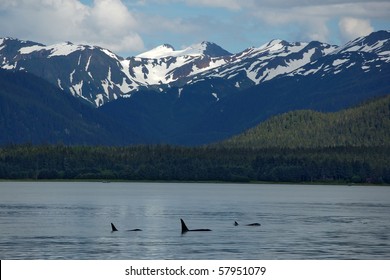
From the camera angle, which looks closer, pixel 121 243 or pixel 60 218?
pixel 121 243

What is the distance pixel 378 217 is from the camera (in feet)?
538

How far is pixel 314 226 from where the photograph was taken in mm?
139625

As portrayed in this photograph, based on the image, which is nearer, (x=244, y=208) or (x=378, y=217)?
(x=378, y=217)

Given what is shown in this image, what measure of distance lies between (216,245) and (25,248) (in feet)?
66.2

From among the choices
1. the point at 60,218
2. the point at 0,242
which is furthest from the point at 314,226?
the point at 0,242
